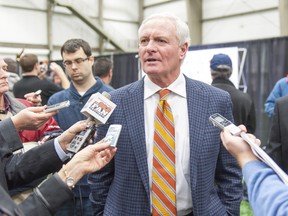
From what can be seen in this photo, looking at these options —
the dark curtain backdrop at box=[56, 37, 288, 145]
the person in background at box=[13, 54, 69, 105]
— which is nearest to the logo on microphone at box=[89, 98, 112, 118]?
the person in background at box=[13, 54, 69, 105]

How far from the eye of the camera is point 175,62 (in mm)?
1869

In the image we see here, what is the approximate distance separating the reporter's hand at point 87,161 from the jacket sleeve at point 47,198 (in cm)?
5

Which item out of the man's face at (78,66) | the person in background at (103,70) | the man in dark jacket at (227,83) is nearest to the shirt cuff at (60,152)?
the man's face at (78,66)

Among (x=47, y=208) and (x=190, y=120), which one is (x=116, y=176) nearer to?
(x=190, y=120)

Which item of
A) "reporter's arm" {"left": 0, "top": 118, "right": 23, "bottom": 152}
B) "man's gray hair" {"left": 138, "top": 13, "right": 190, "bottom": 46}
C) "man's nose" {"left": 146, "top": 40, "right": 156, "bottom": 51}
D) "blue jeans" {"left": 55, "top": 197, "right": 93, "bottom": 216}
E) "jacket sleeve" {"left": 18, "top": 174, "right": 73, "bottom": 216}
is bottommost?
"blue jeans" {"left": 55, "top": 197, "right": 93, "bottom": 216}

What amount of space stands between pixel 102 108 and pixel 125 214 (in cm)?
52

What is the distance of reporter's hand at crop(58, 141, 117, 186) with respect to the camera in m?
1.35

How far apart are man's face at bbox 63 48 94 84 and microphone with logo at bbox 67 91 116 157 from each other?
117cm

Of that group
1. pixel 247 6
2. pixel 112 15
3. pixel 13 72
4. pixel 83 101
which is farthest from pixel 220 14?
pixel 83 101

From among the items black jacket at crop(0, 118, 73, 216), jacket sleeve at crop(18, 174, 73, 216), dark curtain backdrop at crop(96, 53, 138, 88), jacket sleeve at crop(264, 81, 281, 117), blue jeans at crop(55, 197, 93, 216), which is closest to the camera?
jacket sleeve at crop(18, 174, 73, 216)

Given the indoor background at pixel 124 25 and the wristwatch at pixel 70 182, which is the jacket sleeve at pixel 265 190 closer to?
the wristwatch at pixel 70 182

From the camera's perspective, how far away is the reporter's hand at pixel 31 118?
1.79 meters

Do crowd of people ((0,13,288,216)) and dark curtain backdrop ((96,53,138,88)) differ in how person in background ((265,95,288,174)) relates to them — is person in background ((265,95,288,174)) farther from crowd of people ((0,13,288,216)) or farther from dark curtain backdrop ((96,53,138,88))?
dark curtain backdrop ((96,53,138,88))

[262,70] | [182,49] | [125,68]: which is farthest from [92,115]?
[125,68]
